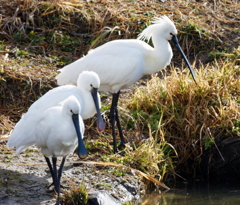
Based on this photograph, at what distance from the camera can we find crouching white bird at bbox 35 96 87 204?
550 centimetres

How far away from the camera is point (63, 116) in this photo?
18.3ft

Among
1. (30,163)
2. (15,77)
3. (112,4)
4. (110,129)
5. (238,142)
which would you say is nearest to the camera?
(30,163)

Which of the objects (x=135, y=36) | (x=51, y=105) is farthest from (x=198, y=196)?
(x=135, y=36)

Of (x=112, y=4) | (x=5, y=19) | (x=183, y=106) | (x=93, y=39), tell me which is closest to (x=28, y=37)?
(x=5, y=19)

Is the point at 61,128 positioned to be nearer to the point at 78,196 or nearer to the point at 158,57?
the point at 78,196

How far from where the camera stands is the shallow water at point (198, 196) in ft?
22.1

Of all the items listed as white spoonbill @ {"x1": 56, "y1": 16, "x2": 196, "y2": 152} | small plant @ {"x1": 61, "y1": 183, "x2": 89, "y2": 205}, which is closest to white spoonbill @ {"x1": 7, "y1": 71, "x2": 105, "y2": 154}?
small plant @ {"x1": 61, "y1": 183, "x2": 89, "y2": 205}

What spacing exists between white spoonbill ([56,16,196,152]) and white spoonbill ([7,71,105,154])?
3.36 ft

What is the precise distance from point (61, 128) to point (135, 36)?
5.20 meters

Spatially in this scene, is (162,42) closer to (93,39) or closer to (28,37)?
(93,39)

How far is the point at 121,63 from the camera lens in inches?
291

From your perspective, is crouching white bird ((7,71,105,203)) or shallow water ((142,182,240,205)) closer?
crouching white bird ((7,71,105,203))

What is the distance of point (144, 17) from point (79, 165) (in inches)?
183

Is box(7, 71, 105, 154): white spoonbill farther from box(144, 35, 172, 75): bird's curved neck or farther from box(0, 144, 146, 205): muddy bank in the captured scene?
box(144, 35, 172, 75): bird's curved neck
